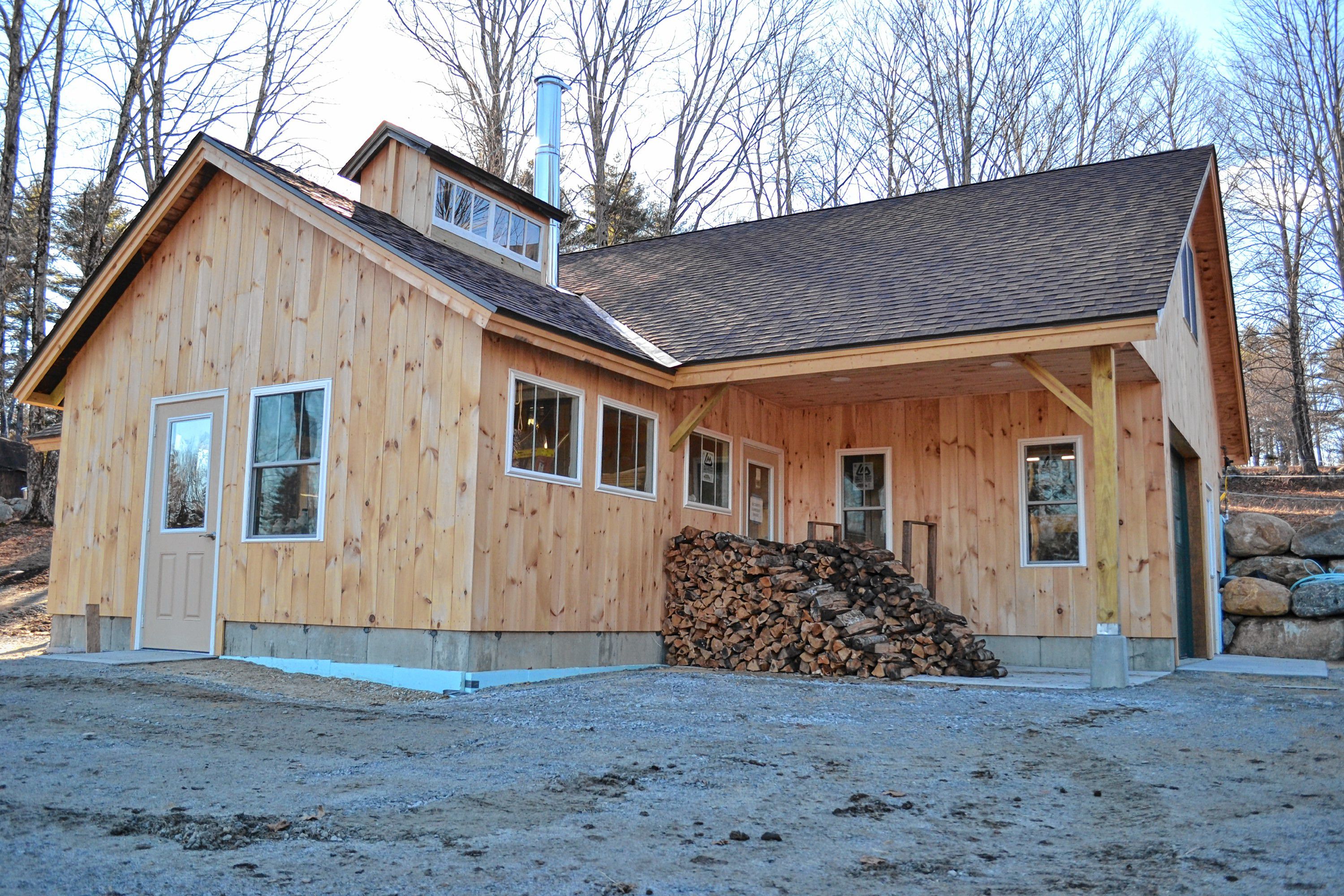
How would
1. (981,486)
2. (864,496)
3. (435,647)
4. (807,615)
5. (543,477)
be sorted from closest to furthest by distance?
(435,647) → (543,477) → (807,615) → (981,486) → (864,496)

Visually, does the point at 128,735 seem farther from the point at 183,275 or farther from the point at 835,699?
the point at 183,275

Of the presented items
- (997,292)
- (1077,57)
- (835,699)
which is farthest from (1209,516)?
(1077,57)

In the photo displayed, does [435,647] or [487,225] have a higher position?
[487,225]

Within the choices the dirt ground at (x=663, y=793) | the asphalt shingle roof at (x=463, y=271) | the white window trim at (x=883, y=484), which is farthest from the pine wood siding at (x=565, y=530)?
the white window trim at (x=883, y=484)

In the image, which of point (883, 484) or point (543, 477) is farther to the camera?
point (883, 484)

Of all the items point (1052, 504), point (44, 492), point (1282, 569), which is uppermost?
point (44, 492)

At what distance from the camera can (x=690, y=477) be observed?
11.2m

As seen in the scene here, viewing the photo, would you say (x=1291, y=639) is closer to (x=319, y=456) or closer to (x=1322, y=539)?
(x=1322, y=539)

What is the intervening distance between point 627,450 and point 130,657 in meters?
4.78

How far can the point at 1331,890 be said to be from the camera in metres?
3.14

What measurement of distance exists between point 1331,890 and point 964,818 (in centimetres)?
135

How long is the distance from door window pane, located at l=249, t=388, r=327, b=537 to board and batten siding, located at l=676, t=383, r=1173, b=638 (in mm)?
3581

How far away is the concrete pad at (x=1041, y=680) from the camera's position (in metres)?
8.45

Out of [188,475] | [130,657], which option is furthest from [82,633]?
[188,475]
